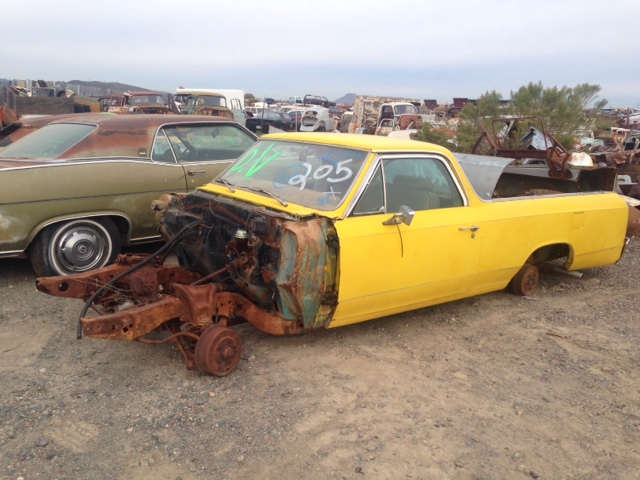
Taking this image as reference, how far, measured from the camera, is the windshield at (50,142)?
5.56m

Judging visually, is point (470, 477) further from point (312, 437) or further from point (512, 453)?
point (312, 437)

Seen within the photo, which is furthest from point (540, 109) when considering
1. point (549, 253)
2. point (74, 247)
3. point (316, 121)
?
point (316, 121)

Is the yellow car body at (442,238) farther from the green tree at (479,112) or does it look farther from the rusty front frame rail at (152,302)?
the green tree at (479,112)

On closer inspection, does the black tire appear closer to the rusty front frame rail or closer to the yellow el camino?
the yellow el camino

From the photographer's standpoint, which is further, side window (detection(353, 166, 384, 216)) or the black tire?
the black tire

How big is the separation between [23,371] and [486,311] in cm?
360

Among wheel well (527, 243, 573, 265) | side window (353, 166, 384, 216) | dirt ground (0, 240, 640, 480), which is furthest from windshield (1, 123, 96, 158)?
wheel well (527, 243, 573, 265)

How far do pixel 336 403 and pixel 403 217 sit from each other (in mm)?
1306

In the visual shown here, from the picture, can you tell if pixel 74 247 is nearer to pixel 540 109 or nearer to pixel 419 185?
pixel 419 185

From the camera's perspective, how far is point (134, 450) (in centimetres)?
291

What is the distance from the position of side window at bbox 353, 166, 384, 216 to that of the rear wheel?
1.88 meters

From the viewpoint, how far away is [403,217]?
3.93 meters

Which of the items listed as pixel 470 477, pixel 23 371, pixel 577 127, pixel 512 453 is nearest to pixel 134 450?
pixel 23 371

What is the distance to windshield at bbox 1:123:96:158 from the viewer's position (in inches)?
219
